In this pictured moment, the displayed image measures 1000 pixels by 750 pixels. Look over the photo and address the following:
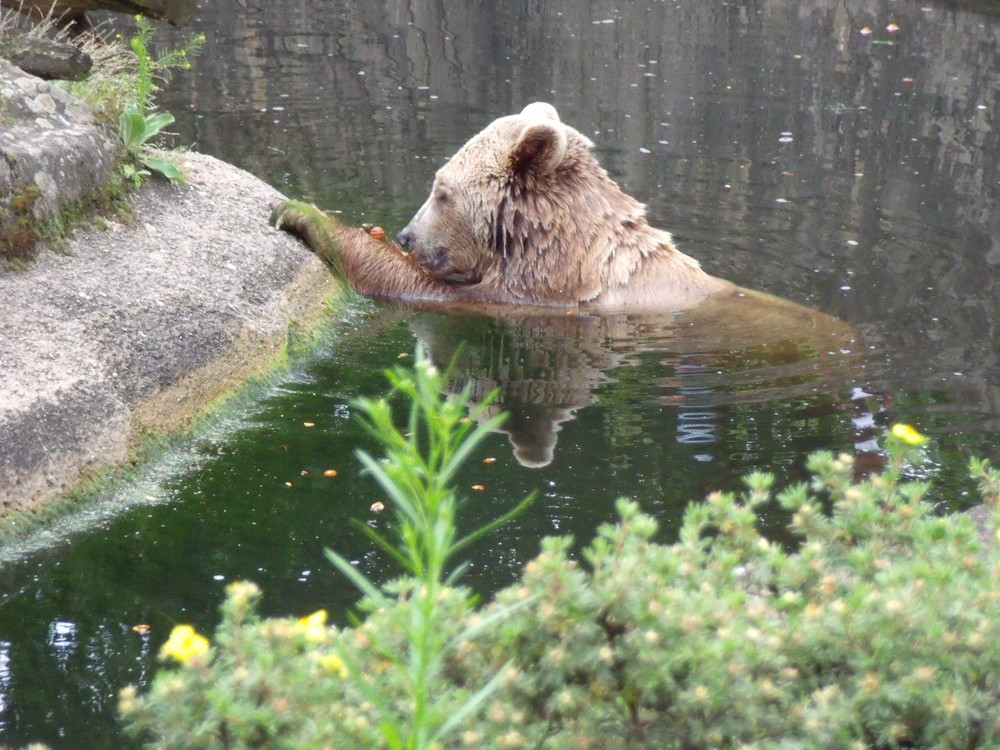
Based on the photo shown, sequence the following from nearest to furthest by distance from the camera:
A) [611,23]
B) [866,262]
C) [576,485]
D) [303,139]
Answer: [576,485] → [866,262] → [303,139] → [611,23]

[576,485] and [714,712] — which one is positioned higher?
[714,712]

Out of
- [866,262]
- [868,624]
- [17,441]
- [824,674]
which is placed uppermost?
[868,624]

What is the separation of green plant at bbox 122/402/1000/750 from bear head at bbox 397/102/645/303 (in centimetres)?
498

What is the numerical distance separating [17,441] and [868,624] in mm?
3200

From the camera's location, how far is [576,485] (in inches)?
191

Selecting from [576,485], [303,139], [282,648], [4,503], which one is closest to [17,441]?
[4,503]

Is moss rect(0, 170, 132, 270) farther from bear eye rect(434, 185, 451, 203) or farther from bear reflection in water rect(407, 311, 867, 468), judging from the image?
bear eye rect(434, 185, 451, 203)

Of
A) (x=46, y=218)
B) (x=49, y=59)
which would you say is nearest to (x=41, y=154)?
(x=46, y=218)

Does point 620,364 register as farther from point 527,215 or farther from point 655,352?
point 527,215

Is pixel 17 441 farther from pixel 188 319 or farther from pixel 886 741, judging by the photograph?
pixel 886 741

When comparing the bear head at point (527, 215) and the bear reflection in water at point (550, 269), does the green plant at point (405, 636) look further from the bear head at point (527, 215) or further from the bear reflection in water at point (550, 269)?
the bear head at point (527, 215)

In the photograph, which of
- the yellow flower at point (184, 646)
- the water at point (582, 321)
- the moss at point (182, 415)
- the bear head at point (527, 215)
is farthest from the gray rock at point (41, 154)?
the yellow flower at point (184, 646)

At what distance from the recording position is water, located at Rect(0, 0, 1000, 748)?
4039 mm

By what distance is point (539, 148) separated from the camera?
698cm
